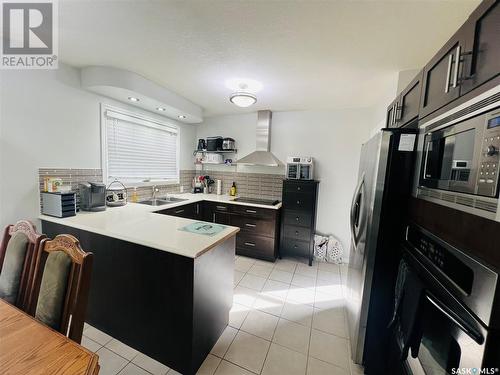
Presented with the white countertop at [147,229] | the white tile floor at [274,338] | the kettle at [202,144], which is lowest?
the white tile floor at [274,338]

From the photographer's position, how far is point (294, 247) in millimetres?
3059

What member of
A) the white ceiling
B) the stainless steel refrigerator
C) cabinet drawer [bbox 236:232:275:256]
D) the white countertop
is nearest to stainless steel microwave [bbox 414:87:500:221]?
the stainless steel refrigerator

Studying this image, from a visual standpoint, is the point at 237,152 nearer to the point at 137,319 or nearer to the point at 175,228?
the point at 175,228

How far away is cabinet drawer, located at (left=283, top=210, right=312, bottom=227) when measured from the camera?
2.96 meters

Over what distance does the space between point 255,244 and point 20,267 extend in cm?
244

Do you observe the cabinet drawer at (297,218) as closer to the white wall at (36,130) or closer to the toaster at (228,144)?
the toaster at (228,144)

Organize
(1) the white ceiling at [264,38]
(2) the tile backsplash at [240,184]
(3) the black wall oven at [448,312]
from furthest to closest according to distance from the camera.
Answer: (2) the tile backsplash at [240,184] < (1) the white ceiling at [264,38] < (3) the black wall oven at [448,312]

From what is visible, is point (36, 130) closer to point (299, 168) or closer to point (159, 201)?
point (159, 201)

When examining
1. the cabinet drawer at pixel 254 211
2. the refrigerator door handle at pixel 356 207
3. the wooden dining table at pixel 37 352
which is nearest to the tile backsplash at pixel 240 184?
the cabinet drawer at pixel 254 211

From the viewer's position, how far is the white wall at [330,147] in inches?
120

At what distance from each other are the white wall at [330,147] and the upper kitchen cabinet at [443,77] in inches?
74.6

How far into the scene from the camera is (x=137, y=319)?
4.83ft

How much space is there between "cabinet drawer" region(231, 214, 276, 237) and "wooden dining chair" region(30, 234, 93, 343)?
2316mm

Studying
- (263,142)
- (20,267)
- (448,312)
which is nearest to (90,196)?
(20,267)
